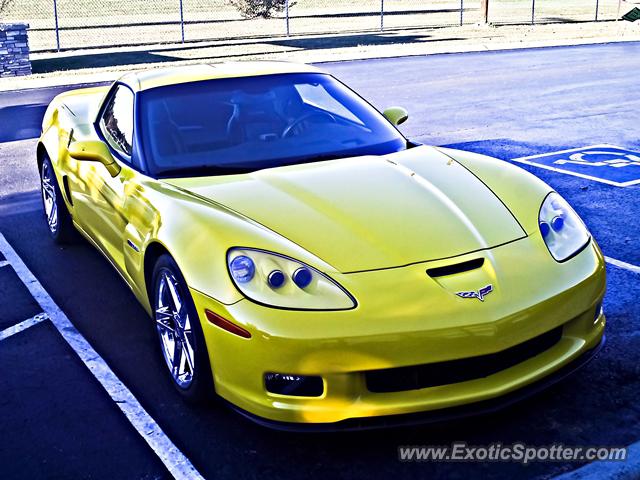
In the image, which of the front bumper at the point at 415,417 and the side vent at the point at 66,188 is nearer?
the front bumper at the point at 415,417

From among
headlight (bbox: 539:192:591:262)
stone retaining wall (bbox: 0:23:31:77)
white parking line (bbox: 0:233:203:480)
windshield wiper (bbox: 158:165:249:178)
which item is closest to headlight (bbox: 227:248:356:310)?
white parking line (bbox: 0:233:203:480)

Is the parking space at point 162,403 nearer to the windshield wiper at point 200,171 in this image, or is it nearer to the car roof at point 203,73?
the windshield wiper at point 200,171

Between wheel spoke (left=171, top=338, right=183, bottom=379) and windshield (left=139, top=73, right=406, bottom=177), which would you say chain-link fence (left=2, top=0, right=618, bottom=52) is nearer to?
windshield (left=139, top=73, right=406, bottom=177)

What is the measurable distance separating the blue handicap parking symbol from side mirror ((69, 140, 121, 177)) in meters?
4.83

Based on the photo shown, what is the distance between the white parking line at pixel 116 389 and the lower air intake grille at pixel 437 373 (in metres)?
0.84

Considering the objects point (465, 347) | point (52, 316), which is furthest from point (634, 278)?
point (52, 316)

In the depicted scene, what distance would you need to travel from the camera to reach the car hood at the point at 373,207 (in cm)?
361

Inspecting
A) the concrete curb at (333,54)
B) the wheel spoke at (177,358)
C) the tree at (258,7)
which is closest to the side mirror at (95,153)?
the wheel spoke at (177,358)

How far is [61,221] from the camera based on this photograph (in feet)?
20.6

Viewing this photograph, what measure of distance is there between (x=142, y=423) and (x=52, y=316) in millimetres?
1576

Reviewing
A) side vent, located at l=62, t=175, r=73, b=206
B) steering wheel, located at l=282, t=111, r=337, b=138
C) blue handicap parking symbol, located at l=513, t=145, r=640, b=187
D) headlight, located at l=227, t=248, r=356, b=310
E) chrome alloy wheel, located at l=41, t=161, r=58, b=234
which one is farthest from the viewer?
blue handicap parking symbol, located at l=513, t=145, r=640, b=187

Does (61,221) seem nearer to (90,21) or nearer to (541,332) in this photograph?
(541,332)

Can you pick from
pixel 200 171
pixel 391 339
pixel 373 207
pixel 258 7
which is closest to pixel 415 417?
pixel 391 339

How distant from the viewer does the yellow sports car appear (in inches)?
130
